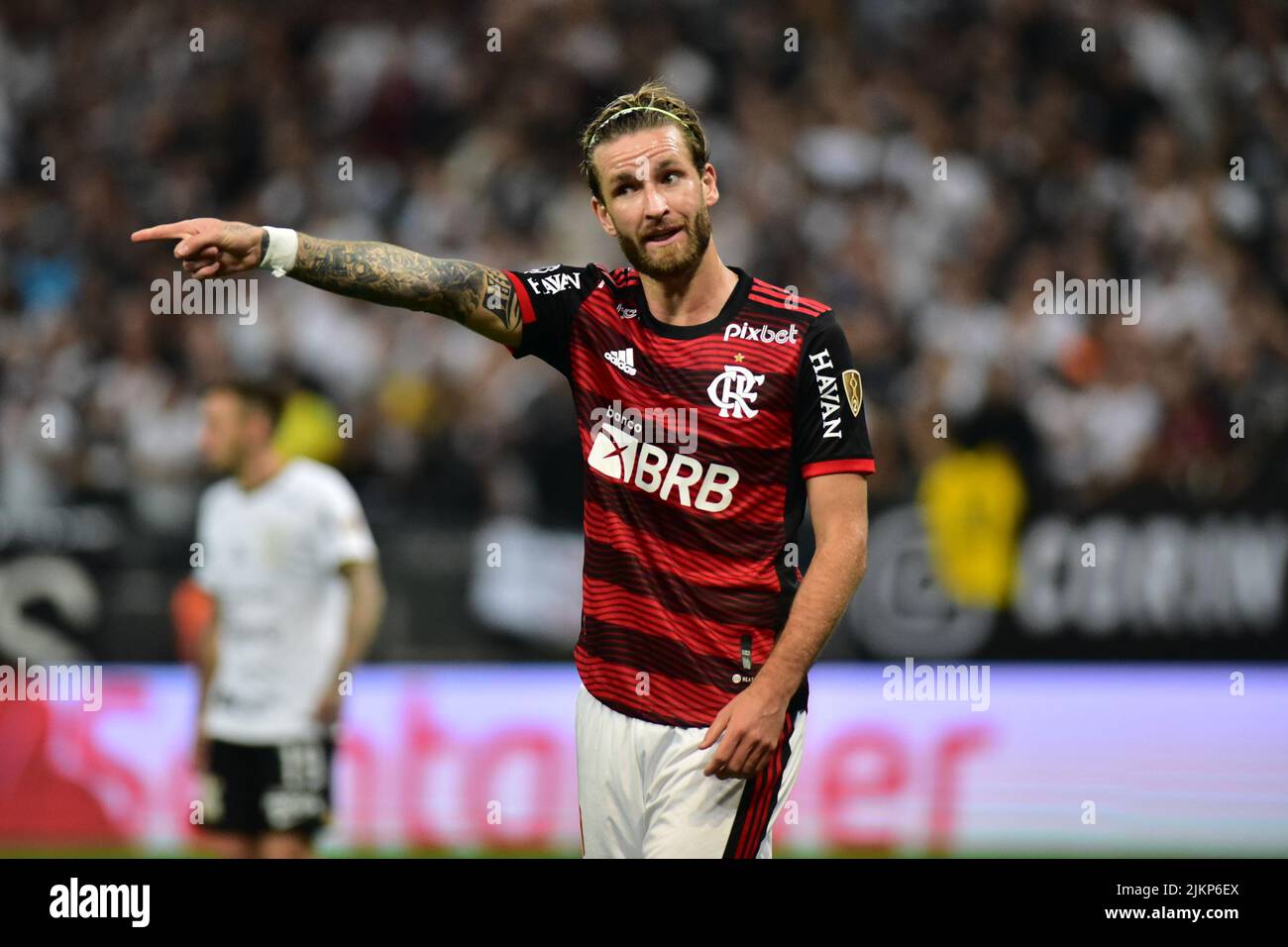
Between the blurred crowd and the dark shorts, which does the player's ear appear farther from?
the blurred crowd

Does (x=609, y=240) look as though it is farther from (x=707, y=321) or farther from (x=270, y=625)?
(x=707, y=321)

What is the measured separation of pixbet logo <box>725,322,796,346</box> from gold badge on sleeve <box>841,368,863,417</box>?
167 millimetres

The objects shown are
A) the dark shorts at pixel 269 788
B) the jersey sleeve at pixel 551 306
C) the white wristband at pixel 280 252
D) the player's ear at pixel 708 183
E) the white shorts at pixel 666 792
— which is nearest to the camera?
the white wristband at pixel 280 252

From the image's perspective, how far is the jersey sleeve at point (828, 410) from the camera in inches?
161

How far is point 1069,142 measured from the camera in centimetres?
1250

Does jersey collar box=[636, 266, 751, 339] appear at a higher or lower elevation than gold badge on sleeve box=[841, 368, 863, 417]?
higher

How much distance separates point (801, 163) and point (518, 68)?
8.76 feet

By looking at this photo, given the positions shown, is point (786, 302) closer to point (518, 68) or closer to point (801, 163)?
point (801, 163)

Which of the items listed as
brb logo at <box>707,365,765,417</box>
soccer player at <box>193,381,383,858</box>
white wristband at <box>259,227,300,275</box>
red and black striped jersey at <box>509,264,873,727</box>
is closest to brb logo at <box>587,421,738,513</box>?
red and black striped jersey at <box>509,264,873,727</box>

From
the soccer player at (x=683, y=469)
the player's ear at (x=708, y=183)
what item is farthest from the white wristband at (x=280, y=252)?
the player's ear at (x=708, y=183)

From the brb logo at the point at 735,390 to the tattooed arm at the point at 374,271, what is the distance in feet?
1.98

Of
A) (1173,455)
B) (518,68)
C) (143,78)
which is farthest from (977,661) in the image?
(143,78)

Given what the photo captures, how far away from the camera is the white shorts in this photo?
4.18 meters

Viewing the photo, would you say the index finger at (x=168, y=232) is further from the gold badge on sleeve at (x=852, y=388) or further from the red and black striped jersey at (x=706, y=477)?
the gold badge on sleeve at (x=852, y=388)
